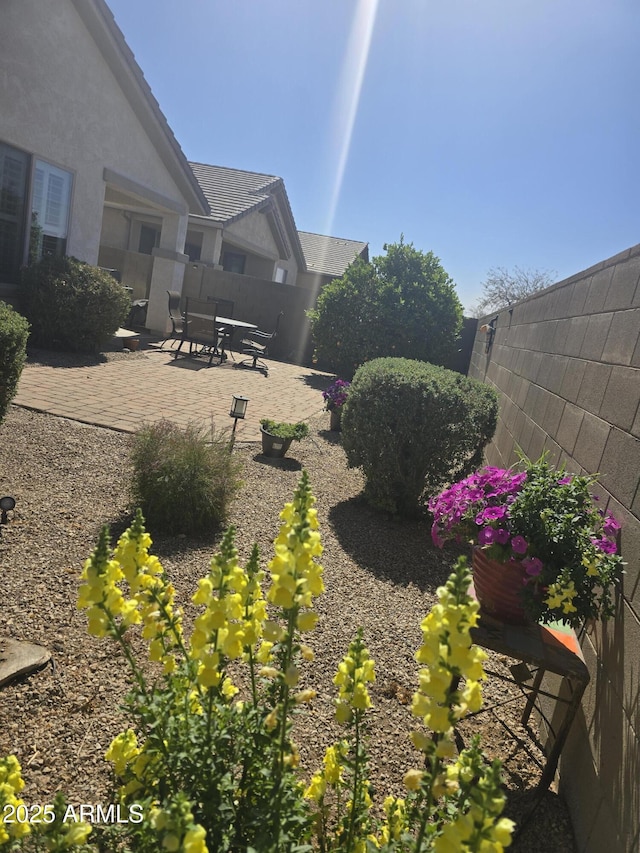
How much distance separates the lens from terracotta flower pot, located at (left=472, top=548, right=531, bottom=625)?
237 centimetres

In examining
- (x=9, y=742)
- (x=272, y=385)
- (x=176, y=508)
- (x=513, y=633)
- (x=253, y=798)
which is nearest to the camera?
(x=253, y=798)

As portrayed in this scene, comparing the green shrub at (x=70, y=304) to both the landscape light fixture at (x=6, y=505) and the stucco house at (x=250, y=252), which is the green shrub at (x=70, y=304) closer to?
the stucco house at (x=250, y=252)

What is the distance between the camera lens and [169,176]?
509 inches

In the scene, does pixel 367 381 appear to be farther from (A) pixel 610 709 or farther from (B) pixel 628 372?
(A) pixel 610 709

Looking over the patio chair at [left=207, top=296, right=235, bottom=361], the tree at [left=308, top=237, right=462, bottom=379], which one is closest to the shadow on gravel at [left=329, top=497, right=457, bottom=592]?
the patio chair at [left=207, top=296, right=235, bottom=361]

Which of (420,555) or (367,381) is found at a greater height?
(367,381)

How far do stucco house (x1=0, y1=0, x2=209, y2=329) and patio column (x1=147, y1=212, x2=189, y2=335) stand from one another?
1.25 metres

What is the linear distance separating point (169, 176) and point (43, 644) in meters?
12.4

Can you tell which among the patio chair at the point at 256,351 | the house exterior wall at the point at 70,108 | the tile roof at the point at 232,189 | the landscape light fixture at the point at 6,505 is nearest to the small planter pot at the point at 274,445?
the landscape light fixture at the point at 6,505

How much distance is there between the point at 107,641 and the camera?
9.30 feet

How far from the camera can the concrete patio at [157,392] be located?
6.60 meters

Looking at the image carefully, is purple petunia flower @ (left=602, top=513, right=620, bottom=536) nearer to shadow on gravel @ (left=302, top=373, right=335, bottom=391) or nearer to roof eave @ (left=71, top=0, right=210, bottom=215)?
shadow on gravel @ (left=302, top=373, right=335, bottom=391)

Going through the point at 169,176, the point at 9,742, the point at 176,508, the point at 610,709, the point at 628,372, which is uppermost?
the point at 169,176

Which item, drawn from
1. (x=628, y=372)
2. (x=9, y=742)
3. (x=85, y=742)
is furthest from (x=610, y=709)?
(x=9, y=742)
